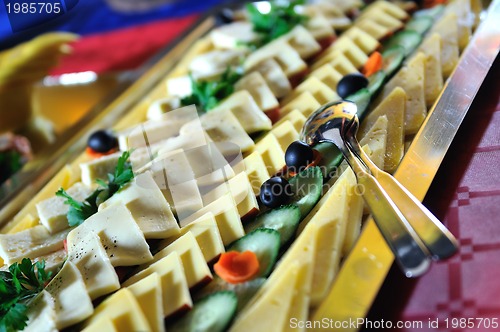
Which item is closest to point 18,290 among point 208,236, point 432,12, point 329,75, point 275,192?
point 208,236

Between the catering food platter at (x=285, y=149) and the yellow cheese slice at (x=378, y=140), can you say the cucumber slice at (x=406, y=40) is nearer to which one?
the catering food platter at (x=285, y=149)

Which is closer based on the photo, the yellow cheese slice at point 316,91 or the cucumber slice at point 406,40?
the yellow cheese slice at point 316,91

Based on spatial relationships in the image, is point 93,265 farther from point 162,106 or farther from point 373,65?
point 373,65

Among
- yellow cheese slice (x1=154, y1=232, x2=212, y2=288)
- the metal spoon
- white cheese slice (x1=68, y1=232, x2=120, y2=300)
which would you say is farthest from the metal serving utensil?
white cheese slice (x1=68, y1=232, x2=120, y2=300)

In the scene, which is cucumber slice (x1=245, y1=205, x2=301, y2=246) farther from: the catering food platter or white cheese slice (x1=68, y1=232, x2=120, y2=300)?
white cheese slice (x1=68, y1=232, x2=120, y2=300)

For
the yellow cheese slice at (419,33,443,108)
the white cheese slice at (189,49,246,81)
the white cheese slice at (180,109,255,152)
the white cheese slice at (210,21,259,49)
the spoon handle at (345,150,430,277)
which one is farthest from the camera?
the white cheese slice at (210,21,259,49)

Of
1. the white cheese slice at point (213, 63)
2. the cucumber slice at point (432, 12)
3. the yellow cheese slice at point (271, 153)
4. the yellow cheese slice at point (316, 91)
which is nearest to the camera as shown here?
the yellow cheese slice at point (271, 153)

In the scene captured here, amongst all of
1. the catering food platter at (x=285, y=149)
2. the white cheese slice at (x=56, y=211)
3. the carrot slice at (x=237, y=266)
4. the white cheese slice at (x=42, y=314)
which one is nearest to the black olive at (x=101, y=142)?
the catering food platter at (x=285, y=149)
